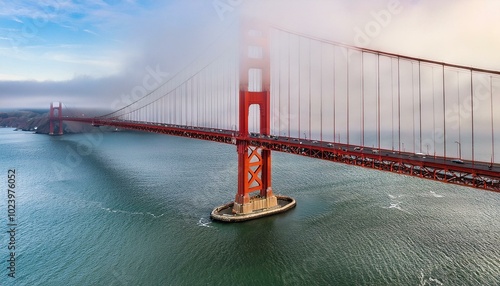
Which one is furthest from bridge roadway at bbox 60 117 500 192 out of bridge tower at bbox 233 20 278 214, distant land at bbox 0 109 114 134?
distant land at bbox 0 109 114 134

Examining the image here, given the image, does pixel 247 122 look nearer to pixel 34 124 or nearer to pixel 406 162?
pixel 406 162

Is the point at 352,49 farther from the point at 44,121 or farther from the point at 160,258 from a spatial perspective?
the point at 44,121

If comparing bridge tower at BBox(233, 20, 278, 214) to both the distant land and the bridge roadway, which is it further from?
the distant land

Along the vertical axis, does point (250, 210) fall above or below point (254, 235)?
above

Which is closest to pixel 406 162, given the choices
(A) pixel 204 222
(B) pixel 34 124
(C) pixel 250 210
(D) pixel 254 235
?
(D) pixel 254 235

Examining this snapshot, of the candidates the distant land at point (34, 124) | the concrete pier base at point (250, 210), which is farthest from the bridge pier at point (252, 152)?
the distant land at point (34, 124)

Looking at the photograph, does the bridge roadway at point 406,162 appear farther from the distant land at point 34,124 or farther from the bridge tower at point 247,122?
the distant land at point 34,124

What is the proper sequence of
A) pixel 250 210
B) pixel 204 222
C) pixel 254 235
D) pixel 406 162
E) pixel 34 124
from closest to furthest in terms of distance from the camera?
1. pixel 406 162
2. pixel 254 235
3. pixel 204 222
4. pixel 250 210
5. pixel 34 124
